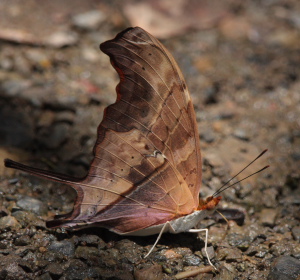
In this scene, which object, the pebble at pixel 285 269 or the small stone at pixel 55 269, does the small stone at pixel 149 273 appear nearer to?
the small stone at pixel 55 269

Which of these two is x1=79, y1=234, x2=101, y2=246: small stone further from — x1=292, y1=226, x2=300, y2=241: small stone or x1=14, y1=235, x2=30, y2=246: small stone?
x1=292, y1=226, x2=300, y2=241: small stone

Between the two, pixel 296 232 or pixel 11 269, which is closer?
pixel 11 269

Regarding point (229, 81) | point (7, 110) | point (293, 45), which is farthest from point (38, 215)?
point (293, 45)

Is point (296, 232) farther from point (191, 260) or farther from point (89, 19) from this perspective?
point (89, 19)

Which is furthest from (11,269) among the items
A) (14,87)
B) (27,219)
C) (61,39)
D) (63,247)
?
(61,39)

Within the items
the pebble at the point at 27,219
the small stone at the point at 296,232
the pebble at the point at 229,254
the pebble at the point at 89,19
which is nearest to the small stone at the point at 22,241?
the pebble at the point at 27,219
